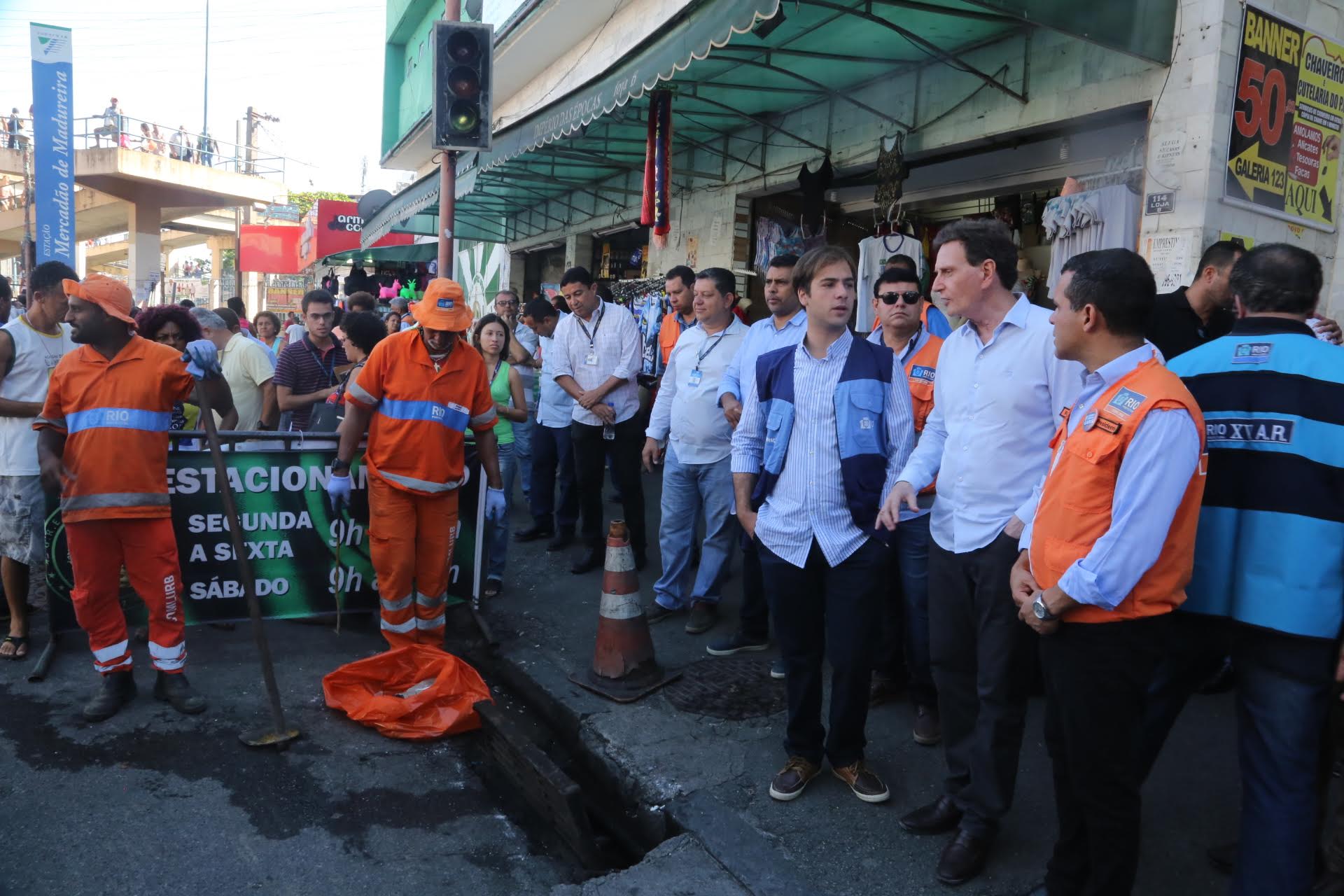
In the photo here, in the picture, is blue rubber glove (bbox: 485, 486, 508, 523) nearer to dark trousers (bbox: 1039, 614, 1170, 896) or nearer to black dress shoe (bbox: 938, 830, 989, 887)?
black dress shoe (bbox: 938, 830, 989, 887)

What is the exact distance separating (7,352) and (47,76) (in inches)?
476

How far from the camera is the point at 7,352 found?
4887 mm

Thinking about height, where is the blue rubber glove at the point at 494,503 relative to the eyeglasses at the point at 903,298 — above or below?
below

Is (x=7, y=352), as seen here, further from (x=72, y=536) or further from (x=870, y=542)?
(x=870, y=542)

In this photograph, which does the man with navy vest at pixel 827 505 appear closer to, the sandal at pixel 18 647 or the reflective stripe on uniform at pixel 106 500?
the reflective stripe on uniform at pixel 106 500

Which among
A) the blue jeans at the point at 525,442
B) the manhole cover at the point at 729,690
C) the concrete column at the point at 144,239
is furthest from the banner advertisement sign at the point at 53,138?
the concrete column at the point at 144,239

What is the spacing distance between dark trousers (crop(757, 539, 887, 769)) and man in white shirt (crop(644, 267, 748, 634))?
73.9 inches

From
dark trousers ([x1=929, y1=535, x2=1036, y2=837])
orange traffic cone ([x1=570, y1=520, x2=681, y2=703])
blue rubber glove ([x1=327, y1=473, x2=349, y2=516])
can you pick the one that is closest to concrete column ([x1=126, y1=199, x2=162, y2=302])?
blue rubber glove ([x1=327, y1=473, x2=349, y2=516])

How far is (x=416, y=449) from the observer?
4.79 meters

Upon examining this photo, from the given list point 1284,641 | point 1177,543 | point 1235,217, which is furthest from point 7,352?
point 1235,217

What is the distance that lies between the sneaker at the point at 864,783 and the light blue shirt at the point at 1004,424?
40.0 inches

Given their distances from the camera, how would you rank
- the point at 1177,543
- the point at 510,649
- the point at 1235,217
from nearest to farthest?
the point at 1177,543 → the point at 510,649 → the point at 1235,217

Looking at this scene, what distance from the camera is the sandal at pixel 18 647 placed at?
195 inches

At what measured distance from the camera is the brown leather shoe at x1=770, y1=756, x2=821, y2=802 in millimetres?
3518
